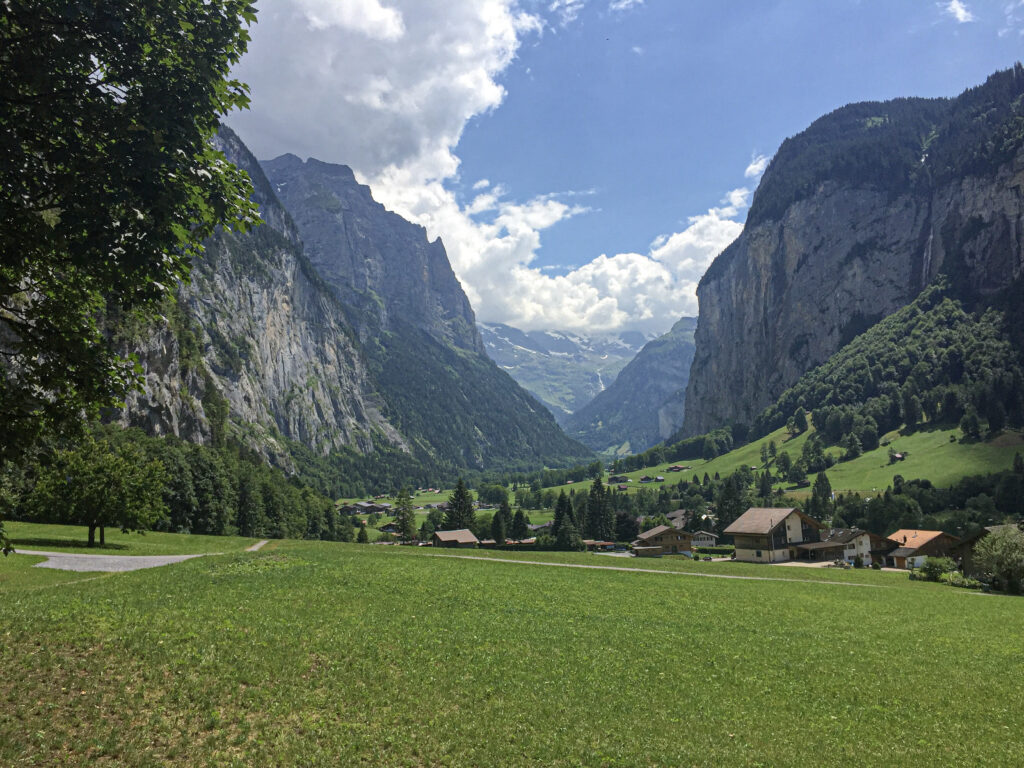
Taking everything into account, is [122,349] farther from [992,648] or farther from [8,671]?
[992,648]

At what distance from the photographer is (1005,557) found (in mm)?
51031

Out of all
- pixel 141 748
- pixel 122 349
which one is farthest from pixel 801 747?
pixel 122 349

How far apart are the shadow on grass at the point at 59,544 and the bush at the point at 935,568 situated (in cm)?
7938

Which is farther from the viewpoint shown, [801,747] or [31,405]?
[801,747]

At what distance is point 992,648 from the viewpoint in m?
24.9

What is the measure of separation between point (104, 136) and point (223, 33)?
8.69 feet

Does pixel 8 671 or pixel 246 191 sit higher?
pixel 246 191

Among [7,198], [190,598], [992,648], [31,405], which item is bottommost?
[992,648]

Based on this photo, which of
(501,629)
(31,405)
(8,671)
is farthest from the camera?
(501,629)

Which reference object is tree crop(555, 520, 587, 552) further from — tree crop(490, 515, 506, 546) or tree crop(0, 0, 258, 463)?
tree crop(0, 0, 258, 463)

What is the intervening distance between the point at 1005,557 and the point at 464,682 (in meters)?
58.1

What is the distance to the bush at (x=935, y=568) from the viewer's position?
59.2 m

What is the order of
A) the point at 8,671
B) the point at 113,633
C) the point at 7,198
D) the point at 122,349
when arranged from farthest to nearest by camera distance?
the point at 122,349 < the point at 113,633 < the point at 8,671 < the point at 7,198

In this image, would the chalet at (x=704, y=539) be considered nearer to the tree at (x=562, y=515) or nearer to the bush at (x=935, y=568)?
the tree at (x=562, y=515)
